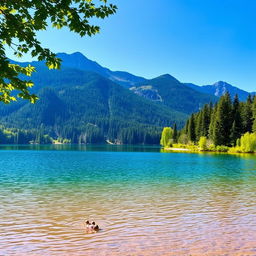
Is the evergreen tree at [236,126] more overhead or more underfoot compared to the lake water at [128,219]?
more overhead

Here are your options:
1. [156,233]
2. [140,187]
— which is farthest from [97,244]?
[140,187]

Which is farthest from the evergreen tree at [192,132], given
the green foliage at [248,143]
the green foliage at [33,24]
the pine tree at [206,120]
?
the green foliage at [33,24]

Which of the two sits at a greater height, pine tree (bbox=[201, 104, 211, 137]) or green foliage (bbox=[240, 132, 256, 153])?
pine tree (bbox=[201, 104, 211, 137])

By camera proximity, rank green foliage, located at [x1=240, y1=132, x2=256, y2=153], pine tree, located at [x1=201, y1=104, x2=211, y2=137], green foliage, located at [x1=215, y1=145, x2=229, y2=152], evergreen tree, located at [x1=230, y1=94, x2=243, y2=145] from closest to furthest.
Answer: green foliage, located at [x1=240, y1=132, x2=256, y2=153]
evergreen tree, located at [x1=230, y1=94, x2=243, y2=145]
green foliage, located at [x1=215, y1=145, x2=229, y2=152]
pine tree, located at [x1=201, y1=104, x2=211, y2=137]

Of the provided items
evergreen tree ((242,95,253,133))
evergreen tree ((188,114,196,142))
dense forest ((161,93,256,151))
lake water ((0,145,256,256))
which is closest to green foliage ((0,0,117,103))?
lake water ((0,145,256,256))

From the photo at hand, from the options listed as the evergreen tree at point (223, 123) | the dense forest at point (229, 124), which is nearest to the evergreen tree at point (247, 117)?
the dense forest at point (229, 124)

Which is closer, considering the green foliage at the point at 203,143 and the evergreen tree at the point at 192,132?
the green foliage at the point at 203,143

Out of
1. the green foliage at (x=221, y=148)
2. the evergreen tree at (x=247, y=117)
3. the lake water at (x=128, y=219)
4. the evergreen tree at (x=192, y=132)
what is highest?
the evergreen tree at (x=247, y=117)

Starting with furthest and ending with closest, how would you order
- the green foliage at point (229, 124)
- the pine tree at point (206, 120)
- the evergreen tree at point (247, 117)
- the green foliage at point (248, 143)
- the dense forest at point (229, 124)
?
the pine tree at point (206, 120), the evergreen tree at point (247, 117), the green foliage at point (229, 124), the dense forest at point (229, 124), the green foliage at point (248, 143)

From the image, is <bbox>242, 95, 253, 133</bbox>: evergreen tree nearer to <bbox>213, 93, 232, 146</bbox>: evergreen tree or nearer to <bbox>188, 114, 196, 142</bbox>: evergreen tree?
<bbox>213, 93, 232, 146</bbox>: evergreen tree

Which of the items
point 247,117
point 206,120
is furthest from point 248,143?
point 206,120

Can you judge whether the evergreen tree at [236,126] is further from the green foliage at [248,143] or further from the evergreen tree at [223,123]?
the green foliage at [248,143]

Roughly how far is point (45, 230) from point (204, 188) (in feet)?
63.0

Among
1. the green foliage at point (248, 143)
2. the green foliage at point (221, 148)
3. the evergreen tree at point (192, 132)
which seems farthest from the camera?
the evergreen tree at point (192, 132)
